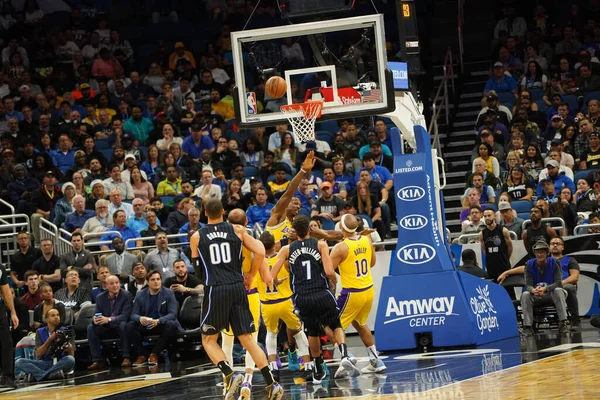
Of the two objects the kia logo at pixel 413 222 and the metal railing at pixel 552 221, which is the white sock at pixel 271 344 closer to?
the kia logo at pixel 413 222

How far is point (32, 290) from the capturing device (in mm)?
18969

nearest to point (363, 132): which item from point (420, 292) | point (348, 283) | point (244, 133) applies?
point (244, 133)

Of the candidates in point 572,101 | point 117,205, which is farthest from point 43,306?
point 572,101

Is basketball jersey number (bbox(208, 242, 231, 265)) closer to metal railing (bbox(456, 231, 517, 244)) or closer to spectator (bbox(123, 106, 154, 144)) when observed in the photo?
metal railing (bbox(456, 231, 517, 244))

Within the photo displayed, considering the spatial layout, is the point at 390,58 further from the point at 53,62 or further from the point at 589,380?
the point at 589,380

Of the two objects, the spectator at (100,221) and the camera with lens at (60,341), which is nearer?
the camera with lens at (60,341)

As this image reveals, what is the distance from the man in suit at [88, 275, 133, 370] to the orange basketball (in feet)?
16.7

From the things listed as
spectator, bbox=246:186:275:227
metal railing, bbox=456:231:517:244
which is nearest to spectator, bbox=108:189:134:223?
spectator, bbox=246:186:275:227

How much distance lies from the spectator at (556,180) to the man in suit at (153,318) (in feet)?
24.1

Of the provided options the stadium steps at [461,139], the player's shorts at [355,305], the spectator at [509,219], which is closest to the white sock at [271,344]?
the player's shorts at [355,305]

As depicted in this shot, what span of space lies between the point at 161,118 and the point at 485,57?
8.70m

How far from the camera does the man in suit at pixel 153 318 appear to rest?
17781 mm

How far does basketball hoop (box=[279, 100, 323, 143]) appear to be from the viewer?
48.6ft

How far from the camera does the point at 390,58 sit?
25516 millimetres
